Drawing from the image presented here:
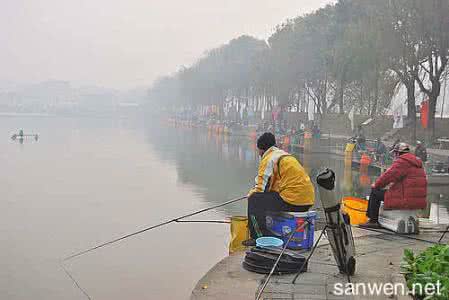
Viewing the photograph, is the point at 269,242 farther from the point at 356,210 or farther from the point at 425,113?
the point at 425,113

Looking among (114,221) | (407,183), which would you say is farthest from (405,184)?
(114,221)

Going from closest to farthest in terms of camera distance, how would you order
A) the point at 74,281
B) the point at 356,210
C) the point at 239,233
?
1. the point at 239,233
2. the point at 74,281
3. the point at 356,210

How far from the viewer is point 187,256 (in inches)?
346

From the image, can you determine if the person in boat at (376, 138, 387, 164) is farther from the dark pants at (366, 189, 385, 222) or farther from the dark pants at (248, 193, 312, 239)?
the dark pants at (248, 193, 312, 239)

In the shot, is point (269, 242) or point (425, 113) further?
point (425, 113)

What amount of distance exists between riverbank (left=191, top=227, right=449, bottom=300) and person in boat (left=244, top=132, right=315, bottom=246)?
528mm

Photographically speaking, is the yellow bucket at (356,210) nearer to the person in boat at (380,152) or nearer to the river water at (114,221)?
the river water at (114,221)

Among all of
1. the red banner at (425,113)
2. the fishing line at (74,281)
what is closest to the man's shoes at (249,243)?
the fishing line at (74,281)

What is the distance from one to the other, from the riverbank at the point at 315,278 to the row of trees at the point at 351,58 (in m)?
Result: 21.2

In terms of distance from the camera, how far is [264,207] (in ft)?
20.4

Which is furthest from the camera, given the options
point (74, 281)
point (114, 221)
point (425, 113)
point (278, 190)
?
point (425, 113)

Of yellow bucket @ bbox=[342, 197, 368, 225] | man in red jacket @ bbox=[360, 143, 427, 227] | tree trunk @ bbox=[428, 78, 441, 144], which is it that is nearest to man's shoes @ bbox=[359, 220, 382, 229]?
man in red jacket @ bbox=[360, 143, 427, 227]

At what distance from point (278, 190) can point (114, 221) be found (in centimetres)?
632

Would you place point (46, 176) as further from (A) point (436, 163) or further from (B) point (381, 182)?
(B) point (381, 182)
